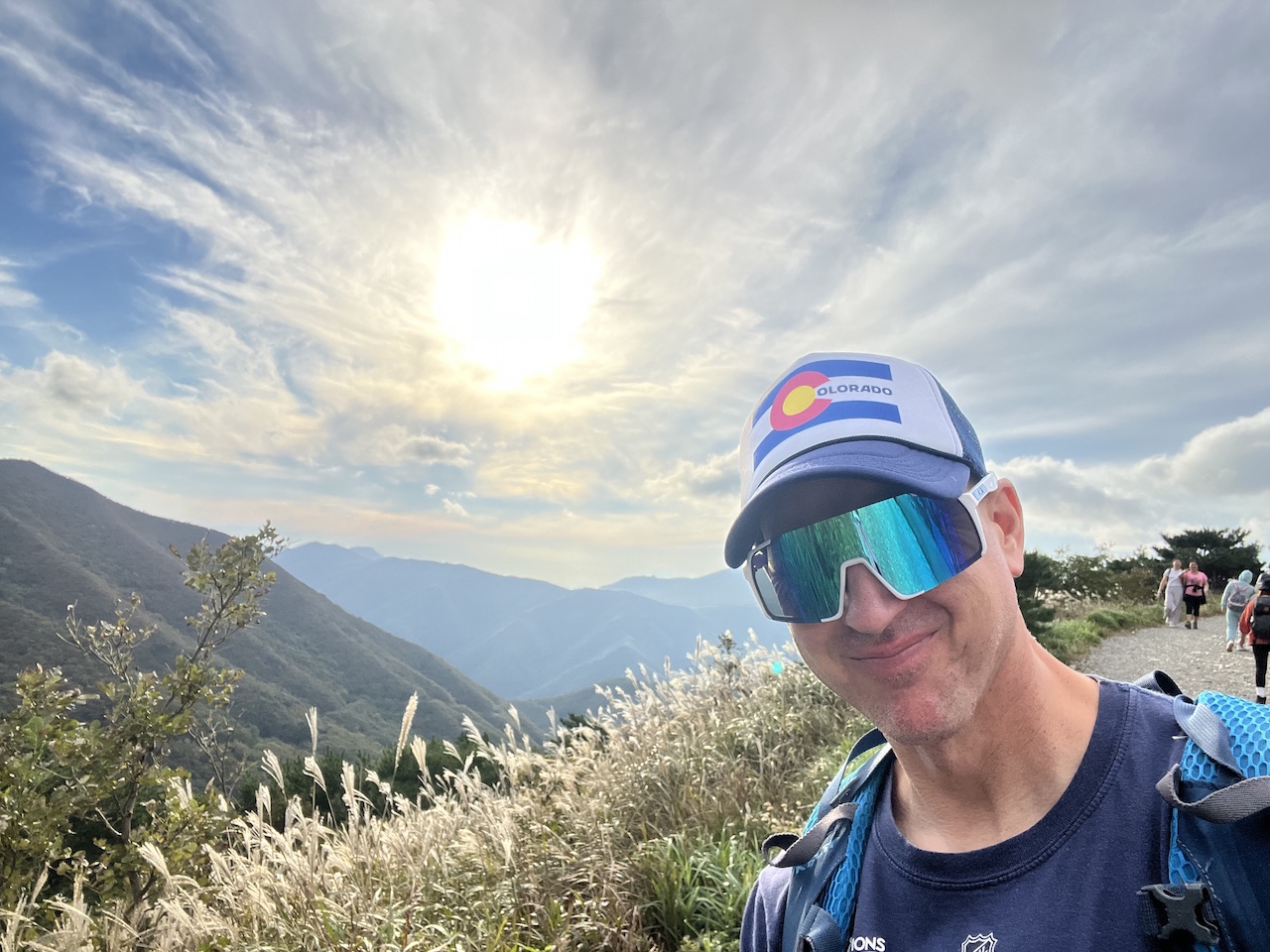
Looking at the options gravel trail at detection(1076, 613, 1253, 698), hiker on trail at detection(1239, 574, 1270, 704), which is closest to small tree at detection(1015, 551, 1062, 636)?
gravel trail at detection(1076, 613, 1253, 698)

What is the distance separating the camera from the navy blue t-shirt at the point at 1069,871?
1.01m

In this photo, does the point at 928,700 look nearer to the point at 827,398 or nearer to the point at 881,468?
the point at 881,468

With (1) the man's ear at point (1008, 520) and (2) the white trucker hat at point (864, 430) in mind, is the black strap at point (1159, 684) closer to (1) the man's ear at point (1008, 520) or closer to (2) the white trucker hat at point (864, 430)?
(1) the man's ear at point (1008, 520)

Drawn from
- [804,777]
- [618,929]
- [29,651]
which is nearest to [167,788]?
[618,929]

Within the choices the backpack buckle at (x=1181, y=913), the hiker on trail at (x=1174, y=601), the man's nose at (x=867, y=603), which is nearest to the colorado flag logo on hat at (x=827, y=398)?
the man's nose at (x=867, y=603)

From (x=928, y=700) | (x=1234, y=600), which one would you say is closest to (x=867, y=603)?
(x=928, y=700)

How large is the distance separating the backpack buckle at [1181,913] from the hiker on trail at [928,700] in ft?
0.22

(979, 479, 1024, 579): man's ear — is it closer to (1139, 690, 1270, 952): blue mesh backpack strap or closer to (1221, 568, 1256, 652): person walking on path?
(1139, 690, 1270, 952): blue mesh backpack strap

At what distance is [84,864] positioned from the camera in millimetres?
4906

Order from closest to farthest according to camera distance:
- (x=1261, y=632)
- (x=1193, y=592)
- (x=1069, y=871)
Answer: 1. (x=1069, y=871)
2. (x=1261, y=632)
3. (x=1193, y=592)

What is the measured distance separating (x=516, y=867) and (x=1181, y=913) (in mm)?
3654

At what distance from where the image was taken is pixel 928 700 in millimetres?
1316

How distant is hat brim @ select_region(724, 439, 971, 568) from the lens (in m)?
1.35

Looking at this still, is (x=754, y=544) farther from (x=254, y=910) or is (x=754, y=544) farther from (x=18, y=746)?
(x=18, y=746)
